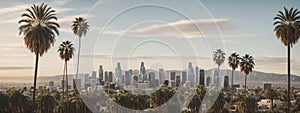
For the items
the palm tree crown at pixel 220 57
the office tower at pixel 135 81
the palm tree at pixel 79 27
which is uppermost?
the palm tree at pixel 79 27

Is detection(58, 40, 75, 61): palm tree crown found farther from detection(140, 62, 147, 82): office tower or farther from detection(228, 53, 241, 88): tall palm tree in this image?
detection(228, 53, 241, 88): tall palm tree

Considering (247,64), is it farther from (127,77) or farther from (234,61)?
(127,77)

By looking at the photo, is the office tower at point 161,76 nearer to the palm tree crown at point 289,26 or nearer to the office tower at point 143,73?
the office tower at point 143,73

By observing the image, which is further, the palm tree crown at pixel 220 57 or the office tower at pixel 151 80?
the palm tree crown at pixel 220 57

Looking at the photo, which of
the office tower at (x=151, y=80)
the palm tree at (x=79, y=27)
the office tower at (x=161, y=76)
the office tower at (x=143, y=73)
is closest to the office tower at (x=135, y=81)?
the office tower at (x=143, y=73)

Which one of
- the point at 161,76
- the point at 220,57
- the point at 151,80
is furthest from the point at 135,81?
the point at 220,57

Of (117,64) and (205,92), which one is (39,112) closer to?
(117,64)

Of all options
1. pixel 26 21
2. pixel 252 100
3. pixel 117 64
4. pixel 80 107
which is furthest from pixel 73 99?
pixel 252 100

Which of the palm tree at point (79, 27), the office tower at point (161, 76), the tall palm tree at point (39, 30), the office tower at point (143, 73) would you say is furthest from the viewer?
the palm tree at point (79, 27)
